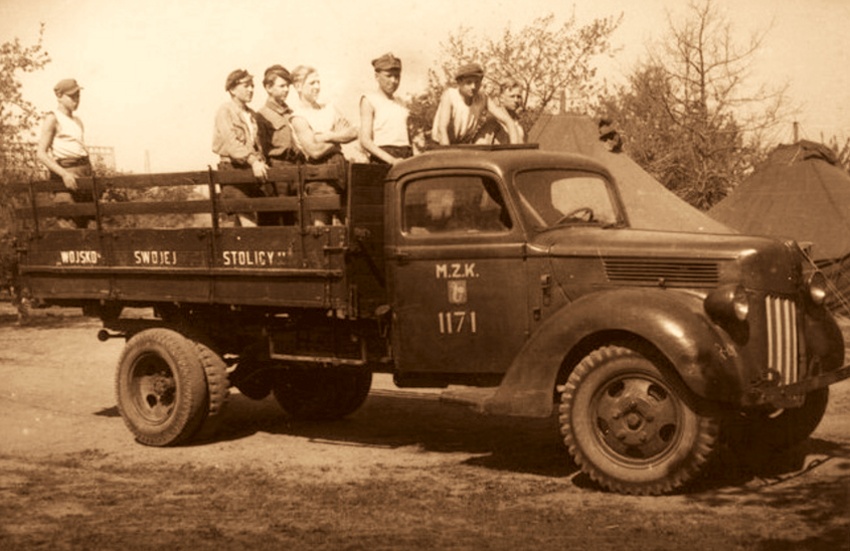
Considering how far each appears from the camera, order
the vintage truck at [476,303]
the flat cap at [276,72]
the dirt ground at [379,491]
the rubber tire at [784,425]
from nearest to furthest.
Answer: the dirt ground at [379,491] < the vintage truck at [476,303] < the rubber tire at [784,425] < the flat cap at [276,72]

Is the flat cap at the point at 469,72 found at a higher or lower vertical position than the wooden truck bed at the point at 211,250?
higher

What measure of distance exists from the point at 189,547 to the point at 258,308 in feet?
10.1

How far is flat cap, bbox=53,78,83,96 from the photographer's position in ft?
31.8

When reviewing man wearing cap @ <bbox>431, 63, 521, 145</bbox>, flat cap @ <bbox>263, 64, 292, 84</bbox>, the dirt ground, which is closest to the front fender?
the dirt ground

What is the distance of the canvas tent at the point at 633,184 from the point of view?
675 inches

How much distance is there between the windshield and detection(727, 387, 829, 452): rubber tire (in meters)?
1.54

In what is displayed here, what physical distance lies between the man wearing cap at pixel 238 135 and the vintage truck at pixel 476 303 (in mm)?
200

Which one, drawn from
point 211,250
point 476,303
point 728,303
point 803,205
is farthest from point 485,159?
point 803,205

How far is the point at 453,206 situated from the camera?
7.72 meters

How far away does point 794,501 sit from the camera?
647 centimetres

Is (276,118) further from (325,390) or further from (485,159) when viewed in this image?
(325,390)

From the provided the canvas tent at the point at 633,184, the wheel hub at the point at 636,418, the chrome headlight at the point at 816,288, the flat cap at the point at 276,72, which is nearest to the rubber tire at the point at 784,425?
the chrome headlight at the point at 816,288

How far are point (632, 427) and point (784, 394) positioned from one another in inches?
32.9

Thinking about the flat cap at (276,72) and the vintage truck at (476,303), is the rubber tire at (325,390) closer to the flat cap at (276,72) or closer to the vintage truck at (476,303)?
the vintage truck at (476,303)
